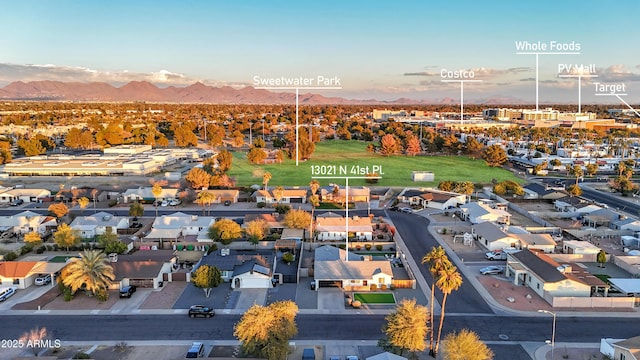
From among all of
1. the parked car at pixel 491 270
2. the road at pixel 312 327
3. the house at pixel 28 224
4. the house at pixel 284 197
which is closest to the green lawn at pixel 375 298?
the road at pixel 312 327

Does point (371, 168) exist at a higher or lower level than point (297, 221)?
higher

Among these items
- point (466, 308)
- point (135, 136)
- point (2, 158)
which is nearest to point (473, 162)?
point (466, 308)

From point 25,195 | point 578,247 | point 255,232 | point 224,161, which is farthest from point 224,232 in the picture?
point 224,161

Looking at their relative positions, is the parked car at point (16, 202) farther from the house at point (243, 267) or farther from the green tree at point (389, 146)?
the green tree at point (389, 146)

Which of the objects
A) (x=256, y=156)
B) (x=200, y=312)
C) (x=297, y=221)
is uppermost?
(x=256, y=156)

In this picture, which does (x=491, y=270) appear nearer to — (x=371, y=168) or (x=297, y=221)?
(x=297, y=221)
